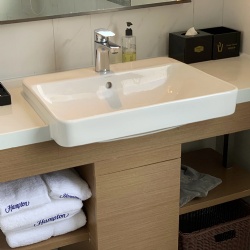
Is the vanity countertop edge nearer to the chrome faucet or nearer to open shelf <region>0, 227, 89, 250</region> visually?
the chrome faucet

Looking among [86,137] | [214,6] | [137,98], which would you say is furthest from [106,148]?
[214,6]

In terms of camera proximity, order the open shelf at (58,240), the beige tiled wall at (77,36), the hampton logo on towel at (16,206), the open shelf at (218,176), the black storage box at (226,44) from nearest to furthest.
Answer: the hampton logo on towel at (16,206)
the open shelf at (58,240)
the beige tiled wall at (77,36)
the open shelf at (218,176)
the black storage box at (226,44)

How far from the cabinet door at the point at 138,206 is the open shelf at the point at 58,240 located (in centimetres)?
9

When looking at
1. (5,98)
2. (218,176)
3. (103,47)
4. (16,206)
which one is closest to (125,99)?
(103,47)

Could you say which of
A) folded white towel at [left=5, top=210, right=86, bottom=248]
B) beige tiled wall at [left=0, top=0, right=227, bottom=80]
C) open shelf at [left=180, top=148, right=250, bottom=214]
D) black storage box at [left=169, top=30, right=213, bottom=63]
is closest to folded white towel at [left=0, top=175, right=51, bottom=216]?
folded white towel at [left=5, top=210, right=86, bottom=248]

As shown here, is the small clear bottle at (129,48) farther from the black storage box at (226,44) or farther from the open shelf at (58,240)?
the open shelf at (58,240)

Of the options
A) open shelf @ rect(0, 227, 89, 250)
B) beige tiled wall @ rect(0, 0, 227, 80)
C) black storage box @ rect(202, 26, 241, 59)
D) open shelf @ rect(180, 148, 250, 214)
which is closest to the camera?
open shelf @ rect(0, 227, 89, 250)

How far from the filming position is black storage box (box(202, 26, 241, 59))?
2.35 meters

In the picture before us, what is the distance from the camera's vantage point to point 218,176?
242 centimetres

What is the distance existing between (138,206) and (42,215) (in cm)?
34

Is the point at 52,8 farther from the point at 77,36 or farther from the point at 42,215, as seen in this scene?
the point at 42,215

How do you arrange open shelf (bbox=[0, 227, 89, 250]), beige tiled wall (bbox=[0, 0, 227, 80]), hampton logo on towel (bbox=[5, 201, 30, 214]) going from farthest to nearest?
1. beige tiled wall (bbox=[0, 0, 227, 80])
2. open shelf (bbox=[0, 227, 89, 250])
3. hampton logo on towel (bbox=[5, 201, 30, 214])

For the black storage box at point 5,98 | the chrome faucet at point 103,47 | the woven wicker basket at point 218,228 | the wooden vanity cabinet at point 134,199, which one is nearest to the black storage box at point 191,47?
the chrome faucet at point 103,47

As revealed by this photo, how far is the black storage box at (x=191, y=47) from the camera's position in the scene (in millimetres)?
2283
